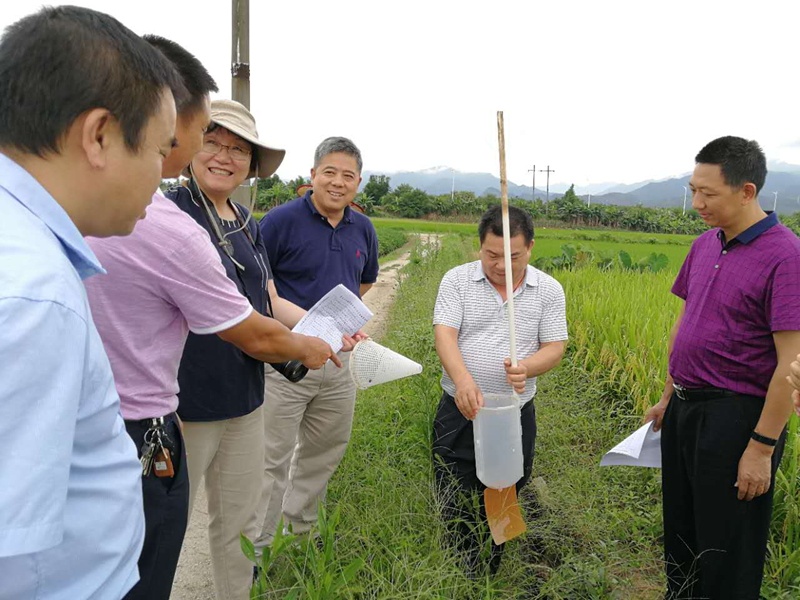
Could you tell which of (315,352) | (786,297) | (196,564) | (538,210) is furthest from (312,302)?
(538,210)

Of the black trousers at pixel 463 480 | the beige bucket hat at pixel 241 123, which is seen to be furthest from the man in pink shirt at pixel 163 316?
the black trousers at pixel 463 480

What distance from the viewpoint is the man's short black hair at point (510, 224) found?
2193 millimetres

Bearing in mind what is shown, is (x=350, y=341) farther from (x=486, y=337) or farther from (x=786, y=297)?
(x=786, y=297)

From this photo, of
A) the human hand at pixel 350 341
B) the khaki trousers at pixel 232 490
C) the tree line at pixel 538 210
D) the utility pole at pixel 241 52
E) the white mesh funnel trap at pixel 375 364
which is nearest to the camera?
the khaki trousers at pixel 232 490

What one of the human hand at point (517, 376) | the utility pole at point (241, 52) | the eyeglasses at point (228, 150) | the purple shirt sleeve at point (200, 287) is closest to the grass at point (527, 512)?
the human hand at point (517, 376)

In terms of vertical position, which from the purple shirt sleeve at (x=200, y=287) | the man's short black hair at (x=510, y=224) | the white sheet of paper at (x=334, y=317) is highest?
the man's short black hair at (x=510, y=224)

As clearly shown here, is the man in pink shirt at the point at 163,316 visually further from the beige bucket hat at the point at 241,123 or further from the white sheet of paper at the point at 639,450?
the white sheet of paper at the point at 639,450

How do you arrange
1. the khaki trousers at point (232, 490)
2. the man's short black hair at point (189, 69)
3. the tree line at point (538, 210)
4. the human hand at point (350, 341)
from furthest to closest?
the tree line at point (538, 210) → the human hand at point (350, 341) → the khaki trousers at point (232, 490) → the man's short black hair at point (189, 69)

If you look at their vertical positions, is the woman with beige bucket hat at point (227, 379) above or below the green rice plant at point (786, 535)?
above

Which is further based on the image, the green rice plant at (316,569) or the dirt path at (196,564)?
the dirt path at (196,564)

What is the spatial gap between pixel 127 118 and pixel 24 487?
1.64ft

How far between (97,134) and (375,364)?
5.12 feet

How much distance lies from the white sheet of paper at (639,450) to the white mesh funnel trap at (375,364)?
0.94 meters

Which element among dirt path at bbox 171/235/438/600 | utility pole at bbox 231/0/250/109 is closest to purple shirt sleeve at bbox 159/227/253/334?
dirt path at bbox 171/235/438/600
